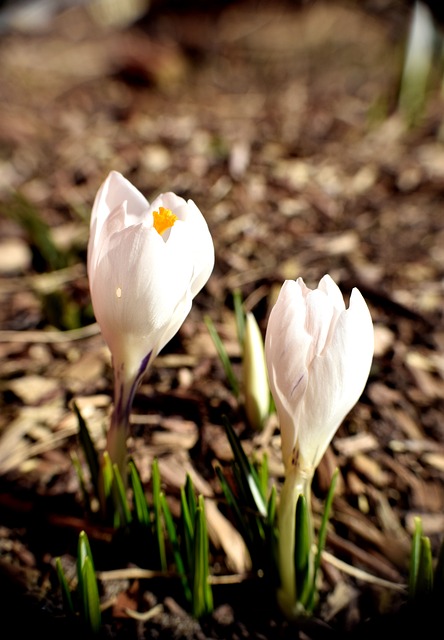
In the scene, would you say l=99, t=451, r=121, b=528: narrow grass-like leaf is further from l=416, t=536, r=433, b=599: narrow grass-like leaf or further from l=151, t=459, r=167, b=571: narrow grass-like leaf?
l=416, t=536, r=433, b=599: narrow grass-like leaf

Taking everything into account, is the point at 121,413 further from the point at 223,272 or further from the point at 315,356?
the point at 223,272

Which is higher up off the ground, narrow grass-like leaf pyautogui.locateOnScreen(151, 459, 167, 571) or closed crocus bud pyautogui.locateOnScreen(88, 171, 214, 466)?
closed crocus bud pyautogui.locateOnScreen(88, 171, 214, 466)

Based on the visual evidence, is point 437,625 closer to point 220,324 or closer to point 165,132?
point 220,324

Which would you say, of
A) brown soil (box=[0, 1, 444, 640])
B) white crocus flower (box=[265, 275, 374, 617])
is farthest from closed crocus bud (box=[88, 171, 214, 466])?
brown soil (box=[0, 1, 444, 640])

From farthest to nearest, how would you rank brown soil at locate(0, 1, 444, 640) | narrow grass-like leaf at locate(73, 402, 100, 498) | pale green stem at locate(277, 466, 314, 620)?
brown soil at locate(0, 1, 444, 640)
narrow grass-like leaf at locate(73, 402, 100, 498)
pale green stem at locate(277, 466, 314, 620)

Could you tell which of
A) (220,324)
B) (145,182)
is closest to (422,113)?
(145,182)
